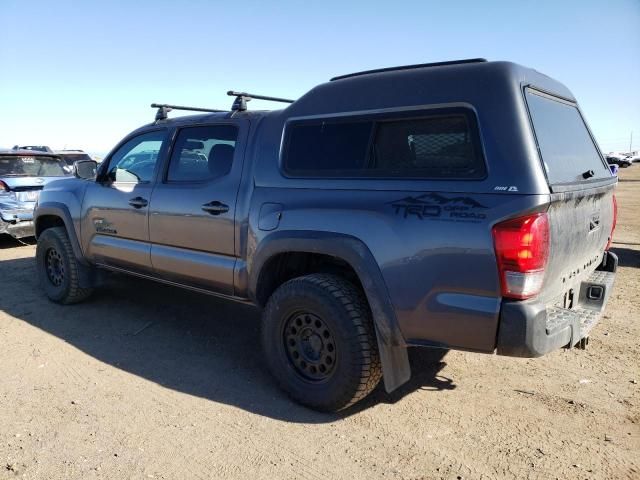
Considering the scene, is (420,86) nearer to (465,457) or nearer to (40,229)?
(465,457)

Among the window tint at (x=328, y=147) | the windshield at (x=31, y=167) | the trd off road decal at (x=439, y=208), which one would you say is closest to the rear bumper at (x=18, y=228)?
the windshield at (x=31, y=167)

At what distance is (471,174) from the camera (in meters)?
2.68

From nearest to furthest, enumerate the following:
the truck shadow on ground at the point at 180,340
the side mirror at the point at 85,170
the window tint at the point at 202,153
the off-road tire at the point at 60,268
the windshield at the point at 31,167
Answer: the truck shadow on ground at the point at 180,340 < the window tint at the point at 202,153 < the side mirror at the point at 85,170 < the off-road tire at the point at 60,268 < the windshield at the point at 31,167

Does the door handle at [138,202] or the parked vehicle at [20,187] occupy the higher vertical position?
the door handle at [138,202]

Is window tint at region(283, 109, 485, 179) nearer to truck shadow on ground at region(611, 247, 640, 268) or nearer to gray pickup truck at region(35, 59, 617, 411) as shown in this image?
gray pickup truck at region(35, 59, 617, 411)

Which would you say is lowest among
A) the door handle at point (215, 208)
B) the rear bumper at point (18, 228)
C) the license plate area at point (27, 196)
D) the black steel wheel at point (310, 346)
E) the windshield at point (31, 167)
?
the rear bumper at point (18, 228)

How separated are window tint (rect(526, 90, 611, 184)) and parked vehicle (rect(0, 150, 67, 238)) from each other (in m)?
8.11

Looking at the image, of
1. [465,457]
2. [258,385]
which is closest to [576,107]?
[465,457]

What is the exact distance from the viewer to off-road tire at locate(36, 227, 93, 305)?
5.38m

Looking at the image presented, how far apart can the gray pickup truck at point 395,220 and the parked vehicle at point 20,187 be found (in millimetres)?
5560

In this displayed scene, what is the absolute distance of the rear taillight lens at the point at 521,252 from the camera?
251cm

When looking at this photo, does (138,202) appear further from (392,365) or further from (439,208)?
(439,208)

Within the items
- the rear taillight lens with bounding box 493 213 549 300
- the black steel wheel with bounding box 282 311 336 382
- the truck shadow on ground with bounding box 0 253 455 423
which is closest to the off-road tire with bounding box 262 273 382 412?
the black steel wheel with bounding box 282 311 336 382

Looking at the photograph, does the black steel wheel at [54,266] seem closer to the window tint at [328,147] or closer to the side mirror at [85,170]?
the side mirror at [85,170]
